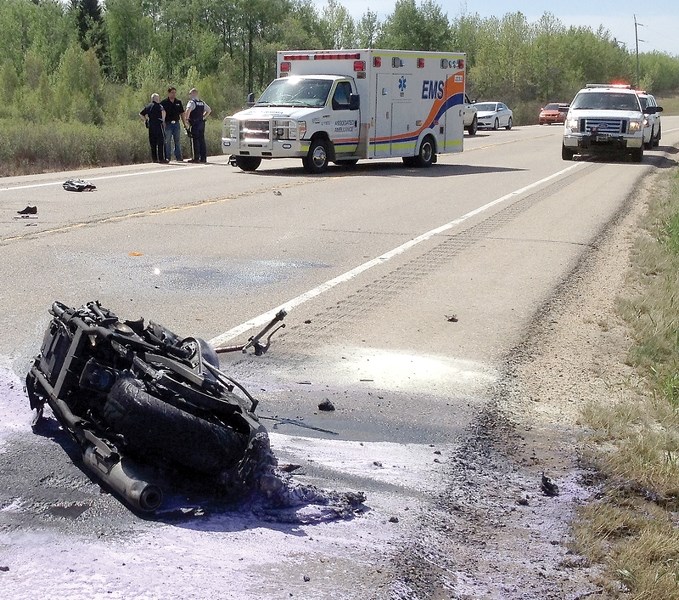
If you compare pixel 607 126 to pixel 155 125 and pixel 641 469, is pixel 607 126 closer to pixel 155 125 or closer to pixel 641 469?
pixel 155 125

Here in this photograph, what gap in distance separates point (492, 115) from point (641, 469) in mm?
46589

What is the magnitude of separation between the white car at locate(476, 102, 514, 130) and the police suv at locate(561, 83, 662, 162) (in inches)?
852

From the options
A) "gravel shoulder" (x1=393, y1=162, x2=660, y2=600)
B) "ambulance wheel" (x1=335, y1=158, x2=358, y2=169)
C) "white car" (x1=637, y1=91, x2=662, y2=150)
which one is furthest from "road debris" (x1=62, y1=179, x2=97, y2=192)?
"white car" (x1=637, y1=91, x2=662, y2=150)

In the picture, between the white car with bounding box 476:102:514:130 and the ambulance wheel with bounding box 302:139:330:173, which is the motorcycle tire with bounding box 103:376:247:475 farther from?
the white car with bounding box 476:102:514:130

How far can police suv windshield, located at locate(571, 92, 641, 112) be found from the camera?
90.8ft

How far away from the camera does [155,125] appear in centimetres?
2439

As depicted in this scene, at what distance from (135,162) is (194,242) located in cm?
1501

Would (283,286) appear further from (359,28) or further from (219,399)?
(359,28)

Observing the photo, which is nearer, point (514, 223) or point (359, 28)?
point (514, 223)

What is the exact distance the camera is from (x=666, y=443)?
211 inches

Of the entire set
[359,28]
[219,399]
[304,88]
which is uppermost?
[359,28]

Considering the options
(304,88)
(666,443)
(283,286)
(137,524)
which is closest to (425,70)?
(304,88)

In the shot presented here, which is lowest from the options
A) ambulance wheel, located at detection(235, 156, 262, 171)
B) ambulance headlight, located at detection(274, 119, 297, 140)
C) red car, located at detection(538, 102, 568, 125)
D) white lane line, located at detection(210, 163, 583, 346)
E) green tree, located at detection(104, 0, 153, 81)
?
white lane line, located at detection(210, 163, 583, 346)

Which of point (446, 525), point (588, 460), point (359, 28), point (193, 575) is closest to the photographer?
point (193, 575)
